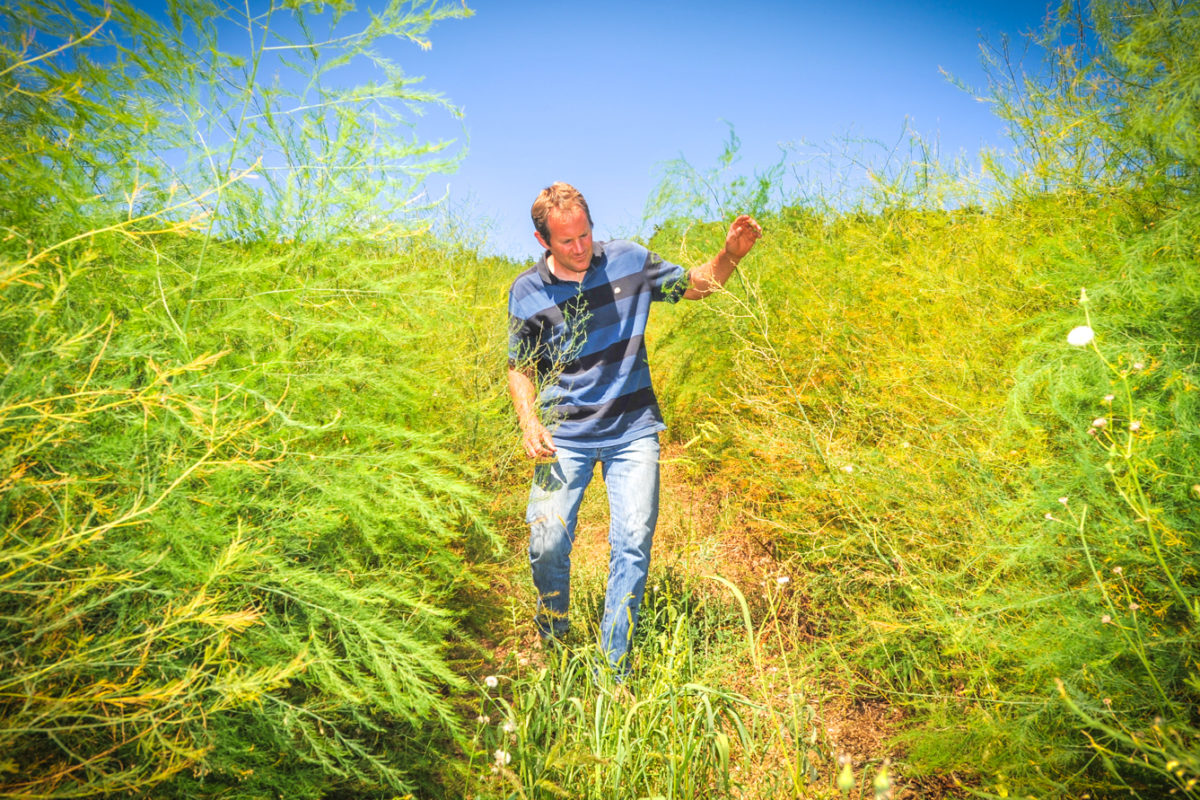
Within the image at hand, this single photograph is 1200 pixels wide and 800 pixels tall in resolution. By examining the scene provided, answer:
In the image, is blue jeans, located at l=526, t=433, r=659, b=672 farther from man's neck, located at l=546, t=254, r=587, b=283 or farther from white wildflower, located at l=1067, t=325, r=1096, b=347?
white wildflower, located at l=1067, t=325, r=1096, b=347

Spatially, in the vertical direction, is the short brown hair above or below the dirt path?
above

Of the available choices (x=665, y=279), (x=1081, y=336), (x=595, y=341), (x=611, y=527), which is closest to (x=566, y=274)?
(x=595, y=341)

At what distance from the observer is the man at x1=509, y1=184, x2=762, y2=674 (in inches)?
83.1

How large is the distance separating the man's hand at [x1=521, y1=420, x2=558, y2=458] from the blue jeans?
17 cm

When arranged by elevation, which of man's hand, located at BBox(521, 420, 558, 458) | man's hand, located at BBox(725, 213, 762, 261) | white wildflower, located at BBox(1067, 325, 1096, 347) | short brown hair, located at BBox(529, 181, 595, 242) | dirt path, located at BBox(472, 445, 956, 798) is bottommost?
dirt path, located at BBox(472, 445, 956, 798)

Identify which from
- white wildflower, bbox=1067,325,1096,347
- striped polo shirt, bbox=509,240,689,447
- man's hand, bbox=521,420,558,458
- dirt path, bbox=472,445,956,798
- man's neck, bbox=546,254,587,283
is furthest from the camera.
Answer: man's neck, bbox=546,254,587,283

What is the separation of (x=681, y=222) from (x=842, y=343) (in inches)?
59.8

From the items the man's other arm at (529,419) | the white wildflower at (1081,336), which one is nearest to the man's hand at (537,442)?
the man's other arm at (529,419)

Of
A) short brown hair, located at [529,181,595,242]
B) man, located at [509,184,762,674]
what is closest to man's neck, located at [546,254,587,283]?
man, located at [509,184,762,674]

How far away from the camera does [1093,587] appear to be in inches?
54.0

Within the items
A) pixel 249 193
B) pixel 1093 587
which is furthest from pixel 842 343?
pixel 249 193

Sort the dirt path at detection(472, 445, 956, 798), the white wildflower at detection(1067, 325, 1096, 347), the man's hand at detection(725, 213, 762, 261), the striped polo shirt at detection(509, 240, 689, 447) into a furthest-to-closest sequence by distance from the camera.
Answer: the striped polo shirt at detection(509, 240, 689, 447)
the man's hand at detection(725, 213, 762, 261)
the dirt path at detection(472, 445, 956, 798)
the white wildflower at detection(1067, 325, 1096, 347)

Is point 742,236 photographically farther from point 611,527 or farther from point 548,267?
point 611,527

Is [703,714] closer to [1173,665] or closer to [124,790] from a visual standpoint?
[1173,665]
